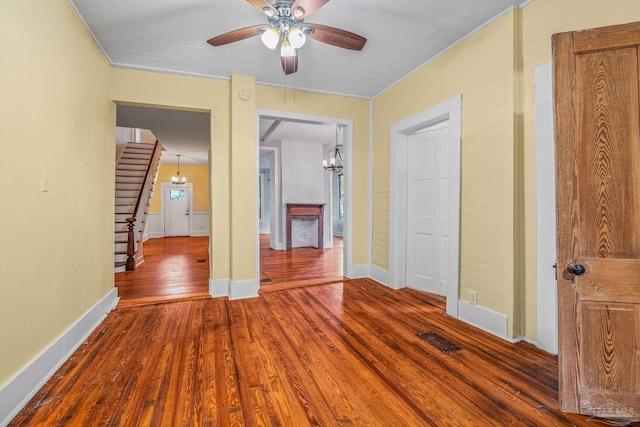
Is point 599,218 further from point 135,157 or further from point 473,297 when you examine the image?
point 135,157

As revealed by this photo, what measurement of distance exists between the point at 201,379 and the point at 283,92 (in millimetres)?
3448

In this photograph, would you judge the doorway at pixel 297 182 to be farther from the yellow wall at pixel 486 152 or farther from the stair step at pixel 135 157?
the stair step at pixel 135 157

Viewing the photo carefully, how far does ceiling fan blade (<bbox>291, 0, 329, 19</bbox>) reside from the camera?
6.25ft

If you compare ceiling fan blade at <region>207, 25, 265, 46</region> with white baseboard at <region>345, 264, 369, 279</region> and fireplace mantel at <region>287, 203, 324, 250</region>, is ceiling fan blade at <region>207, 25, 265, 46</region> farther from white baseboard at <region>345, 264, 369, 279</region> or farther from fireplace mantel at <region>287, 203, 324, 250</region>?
fireplace mantel at <region>287, 203, 324, 250</region>

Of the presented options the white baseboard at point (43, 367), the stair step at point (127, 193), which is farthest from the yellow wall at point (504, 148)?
the stair step at point (127, 193)

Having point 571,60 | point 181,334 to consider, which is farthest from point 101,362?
point 571,60

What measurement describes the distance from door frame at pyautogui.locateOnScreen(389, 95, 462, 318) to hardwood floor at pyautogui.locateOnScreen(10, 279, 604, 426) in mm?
508

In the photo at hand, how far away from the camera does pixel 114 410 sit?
1.62 meters

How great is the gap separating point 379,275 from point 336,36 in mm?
3084

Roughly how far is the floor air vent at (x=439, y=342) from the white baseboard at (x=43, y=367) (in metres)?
2.69

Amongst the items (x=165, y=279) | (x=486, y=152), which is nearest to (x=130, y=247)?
(x=165, y=279)

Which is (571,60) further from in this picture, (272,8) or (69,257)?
(69,257)

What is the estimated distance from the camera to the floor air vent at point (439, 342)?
2307mm

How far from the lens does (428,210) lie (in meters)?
3.77
